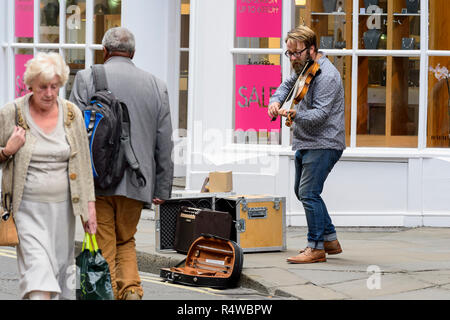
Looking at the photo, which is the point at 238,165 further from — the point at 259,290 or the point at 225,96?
the point at 259,290

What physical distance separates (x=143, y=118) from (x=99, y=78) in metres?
0.40

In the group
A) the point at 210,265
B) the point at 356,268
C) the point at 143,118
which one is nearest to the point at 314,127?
the point at 356,268

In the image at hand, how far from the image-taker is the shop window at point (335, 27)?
11438 mm

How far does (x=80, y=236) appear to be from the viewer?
1030cm

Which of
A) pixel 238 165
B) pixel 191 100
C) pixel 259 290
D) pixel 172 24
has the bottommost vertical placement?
pixel 259 290

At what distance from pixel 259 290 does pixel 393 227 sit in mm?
3827

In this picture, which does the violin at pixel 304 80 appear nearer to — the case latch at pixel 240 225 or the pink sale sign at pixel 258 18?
the case latch at pixel 240 225

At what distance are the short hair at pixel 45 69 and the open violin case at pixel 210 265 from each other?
2791 millimetres

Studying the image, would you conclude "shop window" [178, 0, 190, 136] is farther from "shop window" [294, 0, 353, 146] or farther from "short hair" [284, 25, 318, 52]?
"short hair" [284, 25, 318, 52]

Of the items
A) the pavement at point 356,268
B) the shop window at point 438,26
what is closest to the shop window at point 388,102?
the shop window at point 438,26

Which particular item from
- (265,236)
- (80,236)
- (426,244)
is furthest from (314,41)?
(80,236)

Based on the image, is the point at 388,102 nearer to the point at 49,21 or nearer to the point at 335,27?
the point at 335,27

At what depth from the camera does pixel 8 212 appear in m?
5.62

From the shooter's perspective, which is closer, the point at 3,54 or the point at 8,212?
the point at 8,212
